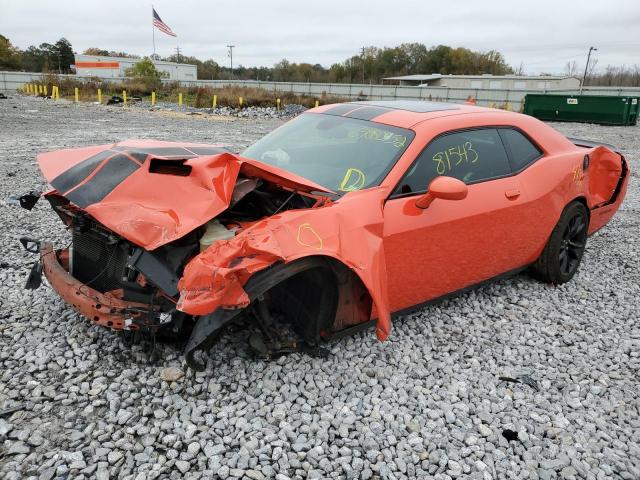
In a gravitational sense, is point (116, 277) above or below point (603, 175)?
below

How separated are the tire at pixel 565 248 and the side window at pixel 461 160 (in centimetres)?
92

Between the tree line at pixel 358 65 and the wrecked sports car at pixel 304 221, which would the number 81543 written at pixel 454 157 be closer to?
the wrecked sports car at pixel 304 221

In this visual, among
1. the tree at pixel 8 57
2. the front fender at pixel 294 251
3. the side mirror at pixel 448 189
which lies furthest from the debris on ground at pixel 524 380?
the tree at pixel 8 57

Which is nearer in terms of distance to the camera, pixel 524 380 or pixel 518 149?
pixel 524 380

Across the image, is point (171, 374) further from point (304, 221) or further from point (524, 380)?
point (524, 380)

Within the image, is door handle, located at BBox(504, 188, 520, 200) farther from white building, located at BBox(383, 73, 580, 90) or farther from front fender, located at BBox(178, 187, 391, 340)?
white building, located at BBox(383, 73, 580, 90)

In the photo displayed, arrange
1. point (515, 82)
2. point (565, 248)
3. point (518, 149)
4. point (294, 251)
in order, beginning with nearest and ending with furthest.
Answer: point (294, 251) < point (518, 149) < point (565, 248) < point (515, 82)

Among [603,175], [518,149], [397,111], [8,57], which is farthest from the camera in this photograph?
[8,57]

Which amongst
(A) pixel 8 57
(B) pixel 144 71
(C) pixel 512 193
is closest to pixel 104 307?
(C) pixel 512 193

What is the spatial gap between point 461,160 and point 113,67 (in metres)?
64.4

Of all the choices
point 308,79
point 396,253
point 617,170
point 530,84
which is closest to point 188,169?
point 396,253

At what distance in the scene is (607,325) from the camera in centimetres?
395

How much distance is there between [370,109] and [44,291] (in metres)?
2.95

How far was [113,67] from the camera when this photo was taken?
59.2 m
